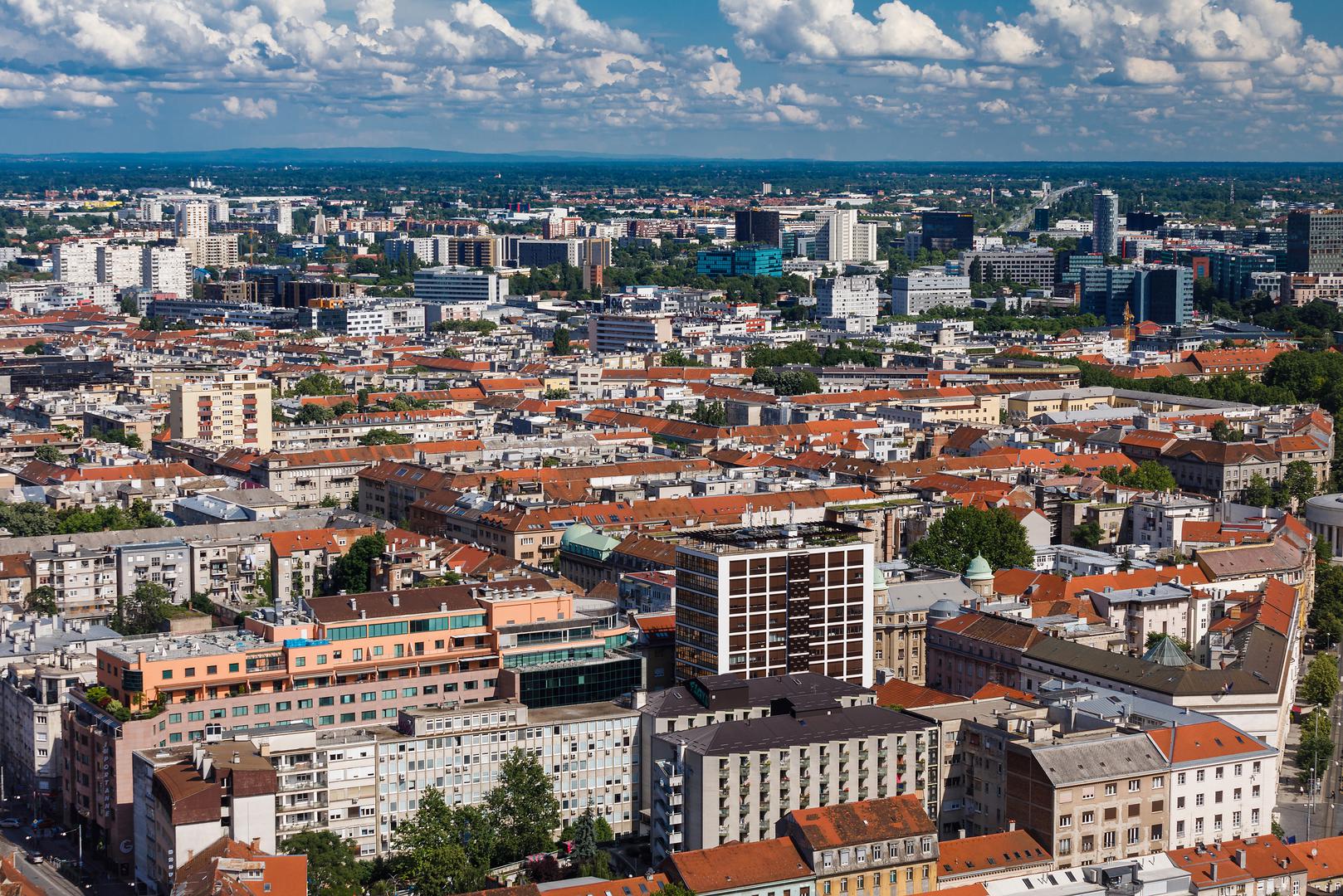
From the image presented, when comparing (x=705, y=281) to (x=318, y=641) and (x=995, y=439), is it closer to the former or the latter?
(x=995, y=439)

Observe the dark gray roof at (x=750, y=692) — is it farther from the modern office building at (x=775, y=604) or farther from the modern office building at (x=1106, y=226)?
the modern office building at (x=1106, y=226)

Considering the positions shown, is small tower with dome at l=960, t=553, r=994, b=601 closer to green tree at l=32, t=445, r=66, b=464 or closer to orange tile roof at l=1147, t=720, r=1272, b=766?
orange tile roof at l=1147, t=720, r=1272, b=766

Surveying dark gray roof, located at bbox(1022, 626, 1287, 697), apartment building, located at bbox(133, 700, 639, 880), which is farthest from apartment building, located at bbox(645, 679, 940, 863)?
dark gray roof, located at bbox(1022, 626, 1287, 697)

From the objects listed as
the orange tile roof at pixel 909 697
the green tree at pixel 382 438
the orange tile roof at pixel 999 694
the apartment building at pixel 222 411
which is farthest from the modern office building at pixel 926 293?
the orange tile roof at pixel 909 697

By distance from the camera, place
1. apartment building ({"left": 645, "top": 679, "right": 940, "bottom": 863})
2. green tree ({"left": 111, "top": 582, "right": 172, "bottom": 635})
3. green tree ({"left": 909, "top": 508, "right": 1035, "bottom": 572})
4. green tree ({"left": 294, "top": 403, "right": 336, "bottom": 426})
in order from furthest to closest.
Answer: green tree ({"left": 294, "top": 403, "right": 336, "bottom": 426}), green tree ({"left": 909, "top": 508, "right": 1035, "bottom": 572}), green tree ({"left": 111, "top": 582, "right": 172, "bottom": 635}), apartment building ({"left": 645, "top": 679, "right": 940, "bottom": 863})

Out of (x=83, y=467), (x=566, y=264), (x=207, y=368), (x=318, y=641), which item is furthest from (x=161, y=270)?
(x=318, y=641)
